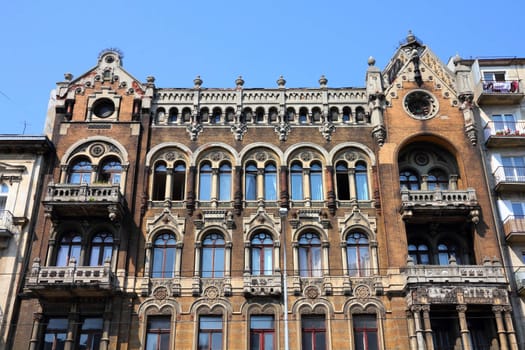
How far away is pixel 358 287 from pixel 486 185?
1012 centimetres

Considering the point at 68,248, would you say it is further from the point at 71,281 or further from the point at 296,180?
the point at 296,180

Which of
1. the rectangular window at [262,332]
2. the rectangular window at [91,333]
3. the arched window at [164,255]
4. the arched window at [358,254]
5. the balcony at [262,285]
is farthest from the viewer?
the arched window at [358,254]

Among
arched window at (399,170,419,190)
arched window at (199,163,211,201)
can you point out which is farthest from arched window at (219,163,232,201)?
arched window at (399,170,419,190)

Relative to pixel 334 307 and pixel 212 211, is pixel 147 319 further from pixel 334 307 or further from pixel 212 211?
pixel 334 307

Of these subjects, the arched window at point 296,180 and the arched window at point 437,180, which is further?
the arched window at point 437,180

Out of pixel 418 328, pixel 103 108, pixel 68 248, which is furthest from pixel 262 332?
pixel 103 108

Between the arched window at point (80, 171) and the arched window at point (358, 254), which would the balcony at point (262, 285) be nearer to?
the arched window at point (358, 254)

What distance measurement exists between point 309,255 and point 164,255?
8286 mm

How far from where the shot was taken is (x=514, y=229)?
31594 millimetres

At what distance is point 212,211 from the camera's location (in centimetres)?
3312

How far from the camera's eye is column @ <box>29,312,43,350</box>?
29016mm

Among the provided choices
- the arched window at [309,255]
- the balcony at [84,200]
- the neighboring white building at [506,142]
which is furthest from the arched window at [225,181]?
the neighboring white building at [506,142]

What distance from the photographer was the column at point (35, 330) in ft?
95.2

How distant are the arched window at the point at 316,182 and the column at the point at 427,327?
348 inches
